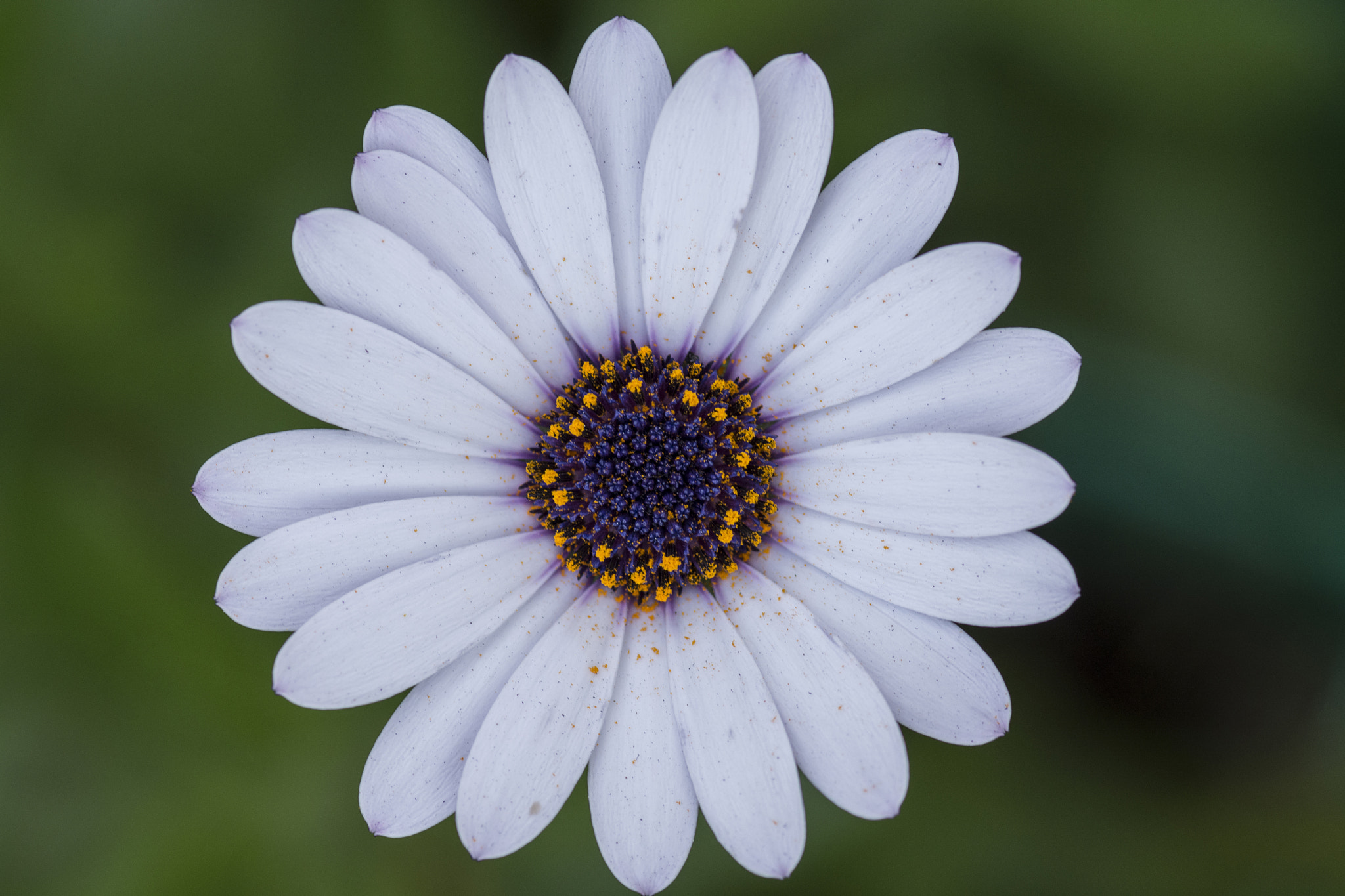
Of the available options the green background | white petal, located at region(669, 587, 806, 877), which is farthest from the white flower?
the green background

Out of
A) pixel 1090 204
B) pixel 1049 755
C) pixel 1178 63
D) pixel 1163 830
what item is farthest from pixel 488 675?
pixel 1178 63

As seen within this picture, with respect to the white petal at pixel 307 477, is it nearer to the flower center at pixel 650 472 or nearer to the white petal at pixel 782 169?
the flower center at pixel 650 472

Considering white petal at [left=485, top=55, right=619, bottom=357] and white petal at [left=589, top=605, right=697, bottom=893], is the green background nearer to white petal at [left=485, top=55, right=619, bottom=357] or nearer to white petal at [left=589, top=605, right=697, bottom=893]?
white petal at [left=589, top=605, right=697, bottom=893]

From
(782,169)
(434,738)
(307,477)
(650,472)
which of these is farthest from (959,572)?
(307,477)

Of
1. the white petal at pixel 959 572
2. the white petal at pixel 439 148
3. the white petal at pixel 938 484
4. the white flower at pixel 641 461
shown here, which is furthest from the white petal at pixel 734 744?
the white petal at pixel 439 148

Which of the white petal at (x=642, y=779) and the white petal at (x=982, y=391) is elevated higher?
the white petal at (x=982, y=391)

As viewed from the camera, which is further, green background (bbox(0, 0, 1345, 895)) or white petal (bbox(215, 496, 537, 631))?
green background (bbox(0, 0, 1345, 895))

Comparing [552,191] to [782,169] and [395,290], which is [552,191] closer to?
[395,290]
